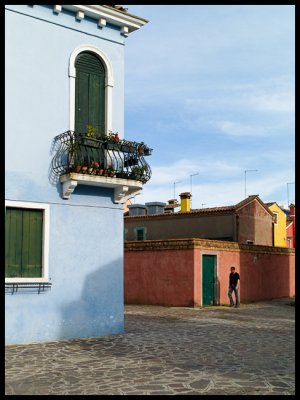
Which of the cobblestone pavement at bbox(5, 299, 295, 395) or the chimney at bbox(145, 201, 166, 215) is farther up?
the chimney at bbox(145, 201, 166, 215)

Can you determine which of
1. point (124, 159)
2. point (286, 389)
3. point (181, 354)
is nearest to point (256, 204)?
point (124, 159)

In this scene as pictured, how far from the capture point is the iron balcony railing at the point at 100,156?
36.6ft

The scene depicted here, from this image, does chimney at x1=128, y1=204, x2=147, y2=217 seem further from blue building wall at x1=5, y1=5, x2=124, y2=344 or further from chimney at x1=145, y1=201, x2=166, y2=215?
blue building wall at x1=5, y1=5, x2=124, y2=344

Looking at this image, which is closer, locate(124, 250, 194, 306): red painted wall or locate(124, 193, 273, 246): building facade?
locate(124, 250, 194, 306): red painted wall

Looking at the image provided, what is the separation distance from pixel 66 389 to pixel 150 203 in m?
26.5

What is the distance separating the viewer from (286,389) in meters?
6.80

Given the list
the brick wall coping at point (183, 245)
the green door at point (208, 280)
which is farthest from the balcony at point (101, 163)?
the green door at point (208, 280)

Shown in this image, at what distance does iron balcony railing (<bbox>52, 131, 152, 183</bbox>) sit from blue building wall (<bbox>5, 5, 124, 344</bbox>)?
270 millimetres

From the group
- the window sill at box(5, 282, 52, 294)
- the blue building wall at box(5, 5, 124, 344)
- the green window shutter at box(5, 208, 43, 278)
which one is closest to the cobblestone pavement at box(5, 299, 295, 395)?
the blue building wall at box(5, 5, 124, 344)

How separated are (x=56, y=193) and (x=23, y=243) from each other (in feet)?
4.34

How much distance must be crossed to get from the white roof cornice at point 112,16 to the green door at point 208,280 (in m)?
11.4

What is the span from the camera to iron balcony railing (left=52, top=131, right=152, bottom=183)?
11141 millimetres

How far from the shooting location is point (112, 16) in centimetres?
1206

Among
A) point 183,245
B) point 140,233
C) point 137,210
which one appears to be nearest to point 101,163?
point 183,245
